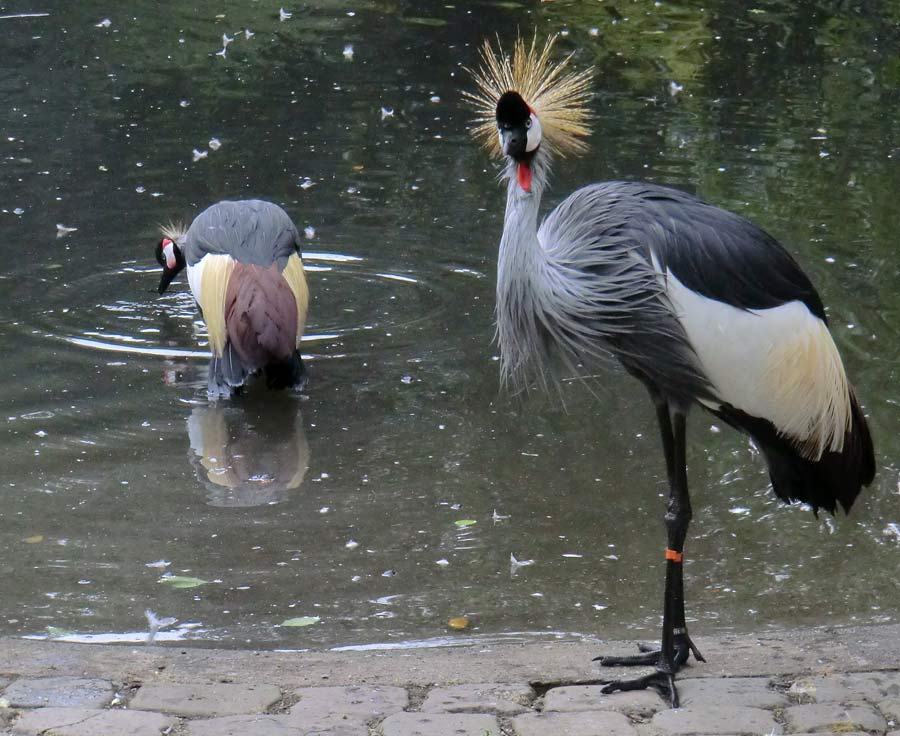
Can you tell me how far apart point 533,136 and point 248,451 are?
2.47 meters

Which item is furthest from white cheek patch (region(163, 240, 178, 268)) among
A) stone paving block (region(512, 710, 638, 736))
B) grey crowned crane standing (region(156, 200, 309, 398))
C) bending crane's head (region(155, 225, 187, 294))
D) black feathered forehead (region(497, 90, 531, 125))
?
stone paving block (region(512, 710, 638, 736))

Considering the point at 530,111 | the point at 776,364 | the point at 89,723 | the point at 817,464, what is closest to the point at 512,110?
the point at 530,111

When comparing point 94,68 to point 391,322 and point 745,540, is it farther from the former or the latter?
point 745,540

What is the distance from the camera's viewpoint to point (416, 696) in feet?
12.0

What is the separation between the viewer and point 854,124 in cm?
1023

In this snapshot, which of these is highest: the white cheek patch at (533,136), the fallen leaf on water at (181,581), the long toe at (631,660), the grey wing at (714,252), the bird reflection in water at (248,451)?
the white cheek patch at (533,136)

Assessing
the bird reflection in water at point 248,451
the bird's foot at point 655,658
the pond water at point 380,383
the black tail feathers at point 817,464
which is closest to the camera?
the bird's foot at point 655,658

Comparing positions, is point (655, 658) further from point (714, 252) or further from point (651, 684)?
point (714, 252)

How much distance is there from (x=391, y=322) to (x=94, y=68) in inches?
251

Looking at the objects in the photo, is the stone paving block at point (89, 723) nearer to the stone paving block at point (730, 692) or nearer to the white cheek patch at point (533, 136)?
the stone paving block at point (730, 692)

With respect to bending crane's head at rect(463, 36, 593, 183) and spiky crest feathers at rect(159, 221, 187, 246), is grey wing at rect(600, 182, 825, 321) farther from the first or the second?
spiky crest feathers at rect(159, 221, 187, 246)

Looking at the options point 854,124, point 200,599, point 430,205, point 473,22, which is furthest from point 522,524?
point 473,22

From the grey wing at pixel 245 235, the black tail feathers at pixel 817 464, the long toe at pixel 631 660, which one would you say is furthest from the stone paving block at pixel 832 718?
the grey wing at pixel 245 235

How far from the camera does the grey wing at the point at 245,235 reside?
6.52m
